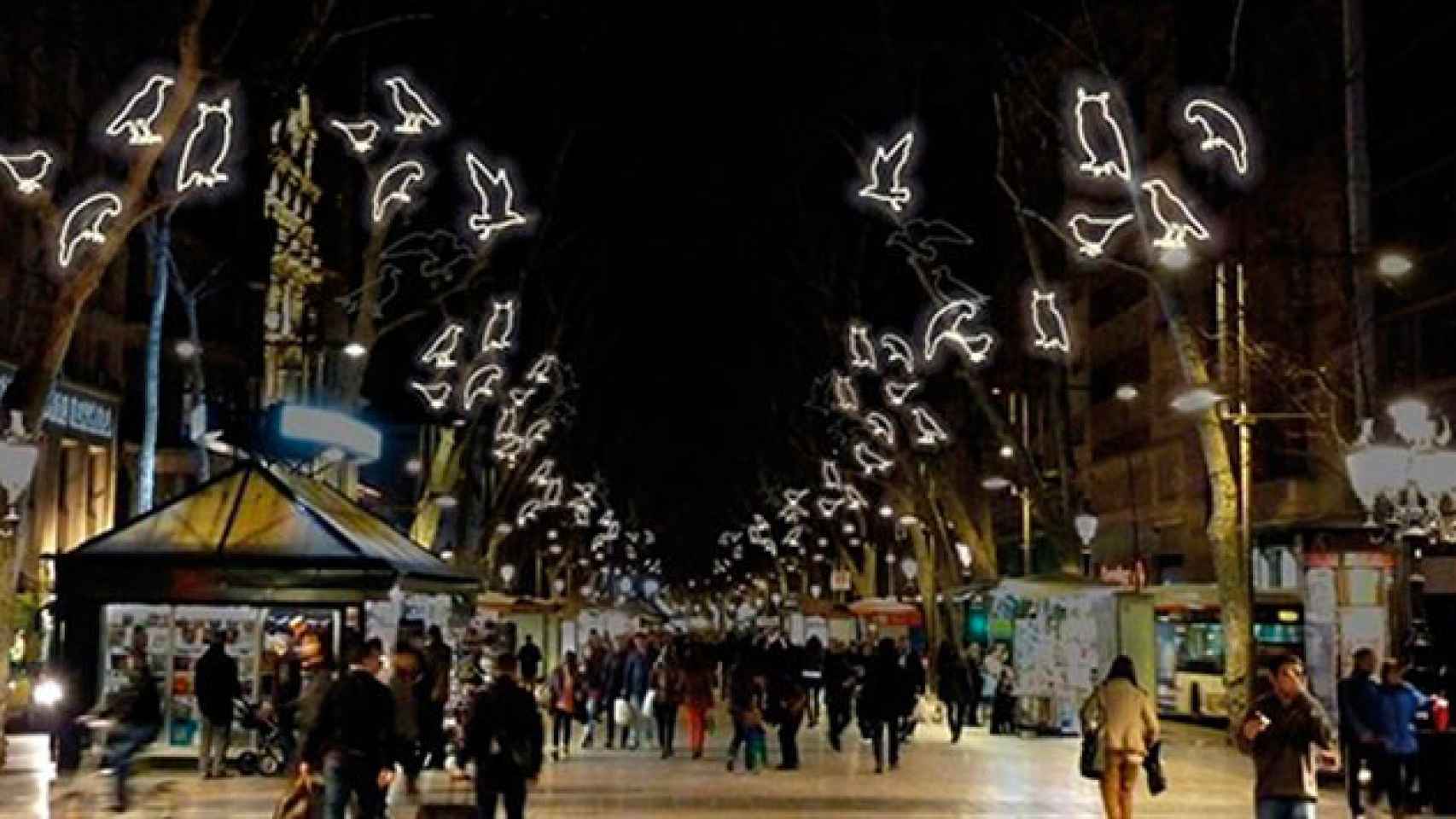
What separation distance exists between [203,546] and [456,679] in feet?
49.8

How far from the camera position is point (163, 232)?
1560 inches

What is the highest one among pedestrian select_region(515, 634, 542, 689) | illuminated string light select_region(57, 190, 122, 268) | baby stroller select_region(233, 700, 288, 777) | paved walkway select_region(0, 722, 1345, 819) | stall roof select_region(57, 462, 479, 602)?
illuminated string light select_region(57, 190, 122, 268)

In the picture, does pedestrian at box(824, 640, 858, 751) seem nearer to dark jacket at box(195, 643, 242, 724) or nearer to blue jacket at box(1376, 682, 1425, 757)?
dark jacket at box(195, 643, 242, 724)

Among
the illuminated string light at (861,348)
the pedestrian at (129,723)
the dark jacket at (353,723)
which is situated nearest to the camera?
the dark jacket at (353,723)

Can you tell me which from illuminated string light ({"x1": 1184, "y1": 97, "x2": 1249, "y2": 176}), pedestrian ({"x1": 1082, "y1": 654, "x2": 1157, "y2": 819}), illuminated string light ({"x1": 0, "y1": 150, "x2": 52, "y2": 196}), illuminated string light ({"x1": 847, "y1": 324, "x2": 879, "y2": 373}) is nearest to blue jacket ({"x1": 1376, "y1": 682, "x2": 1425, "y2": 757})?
pedestrian ({"x1": 1082, "y1": 654, "x2": 1157, "y2": 819})

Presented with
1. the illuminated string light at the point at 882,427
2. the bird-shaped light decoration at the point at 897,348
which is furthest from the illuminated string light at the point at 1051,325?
the illuminated string light at the point at 882,427

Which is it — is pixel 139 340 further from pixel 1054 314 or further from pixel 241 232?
pixel 1054 314

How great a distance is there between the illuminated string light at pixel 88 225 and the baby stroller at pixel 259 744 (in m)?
6.19

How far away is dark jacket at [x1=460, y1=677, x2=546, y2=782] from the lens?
16938 mm

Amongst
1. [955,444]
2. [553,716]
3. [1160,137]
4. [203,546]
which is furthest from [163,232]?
[1160,137]

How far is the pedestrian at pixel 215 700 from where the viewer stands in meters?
26.2

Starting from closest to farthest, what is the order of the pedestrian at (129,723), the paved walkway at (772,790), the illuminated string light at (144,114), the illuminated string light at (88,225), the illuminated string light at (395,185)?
the pedestrian at (129,723) < the paved walkway at (772,790) < the illuminated string light at (144,114) < the illuminated string light at (88,225) < the illuminated string light at (395,185)

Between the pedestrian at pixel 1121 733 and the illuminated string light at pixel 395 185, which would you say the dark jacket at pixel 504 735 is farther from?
the illuminated string light at pixel 395 185

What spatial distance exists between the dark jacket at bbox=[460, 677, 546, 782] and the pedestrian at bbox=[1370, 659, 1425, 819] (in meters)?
8.52
